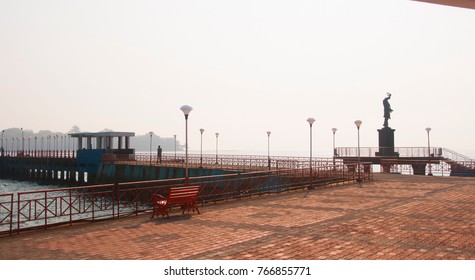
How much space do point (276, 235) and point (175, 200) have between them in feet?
12.4

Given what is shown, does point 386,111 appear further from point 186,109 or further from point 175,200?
point 175,200

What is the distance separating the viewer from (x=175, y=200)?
11.3m

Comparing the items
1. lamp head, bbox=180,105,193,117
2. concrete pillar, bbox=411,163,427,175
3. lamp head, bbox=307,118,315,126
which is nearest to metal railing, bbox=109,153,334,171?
concrete pillar, bbox=411,163,427,175

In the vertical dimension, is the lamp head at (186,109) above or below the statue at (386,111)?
below

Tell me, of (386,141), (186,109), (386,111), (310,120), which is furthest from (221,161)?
(186,109)

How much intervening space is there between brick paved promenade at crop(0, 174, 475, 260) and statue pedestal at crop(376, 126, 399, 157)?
95.8 ft

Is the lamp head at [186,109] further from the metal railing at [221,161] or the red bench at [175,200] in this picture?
the metal railing at [221,161]

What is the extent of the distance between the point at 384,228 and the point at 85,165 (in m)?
49.6

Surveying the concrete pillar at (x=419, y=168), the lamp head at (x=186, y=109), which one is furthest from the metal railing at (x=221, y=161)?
the lamp head at (x=186, y=109)

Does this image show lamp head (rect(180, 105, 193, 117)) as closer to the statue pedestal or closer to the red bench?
the red bench

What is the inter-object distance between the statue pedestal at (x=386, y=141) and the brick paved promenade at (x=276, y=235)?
95.8 ft

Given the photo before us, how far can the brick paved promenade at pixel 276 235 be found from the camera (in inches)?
281
